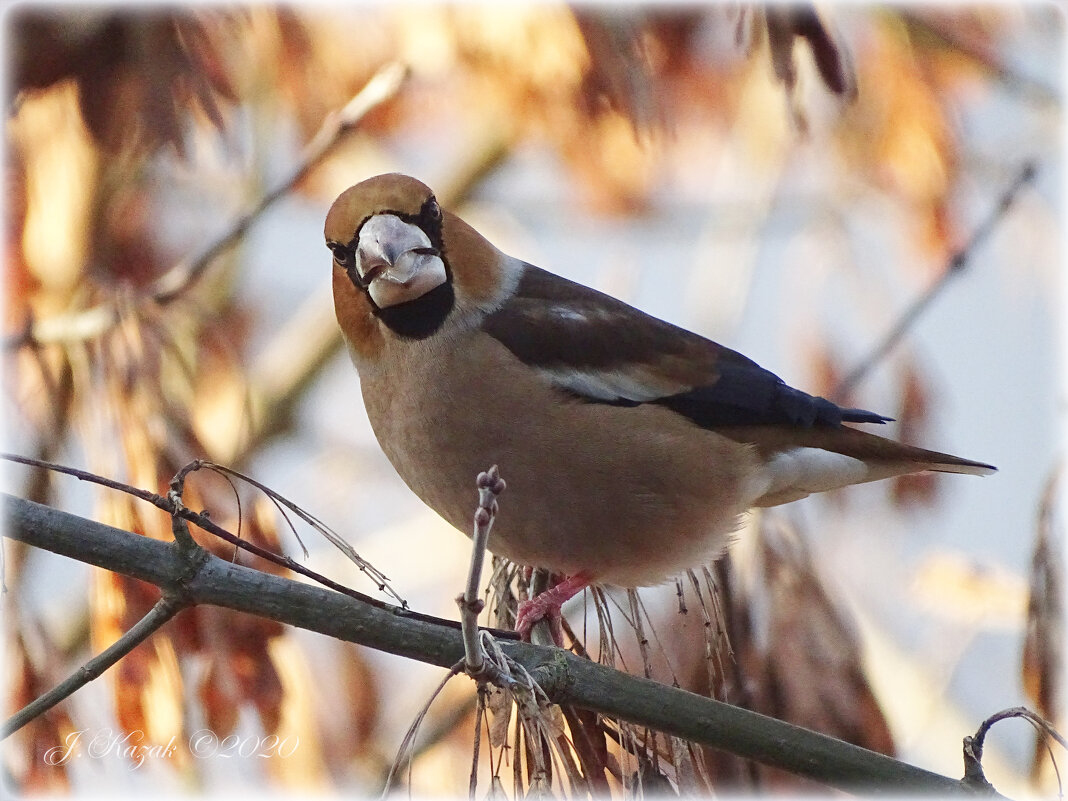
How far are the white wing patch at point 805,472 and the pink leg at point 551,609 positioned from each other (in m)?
0.75

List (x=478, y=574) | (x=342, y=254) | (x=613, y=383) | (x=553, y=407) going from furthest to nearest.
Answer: (x=613, y=383) → (x=553, y=407) → (x=342, y=254) → (x=478, y=574)

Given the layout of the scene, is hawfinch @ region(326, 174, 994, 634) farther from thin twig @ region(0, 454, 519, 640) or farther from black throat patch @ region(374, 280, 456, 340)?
thin twig @ region(0, 454, 519, 640)

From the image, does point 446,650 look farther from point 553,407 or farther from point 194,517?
point 553,407

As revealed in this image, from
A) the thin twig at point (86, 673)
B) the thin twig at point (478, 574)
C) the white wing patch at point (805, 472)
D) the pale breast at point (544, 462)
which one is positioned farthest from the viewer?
the white wing patch at point (805, 472)

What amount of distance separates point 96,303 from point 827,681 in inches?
97.1

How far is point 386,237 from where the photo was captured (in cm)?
282

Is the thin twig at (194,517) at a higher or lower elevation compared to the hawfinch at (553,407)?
lower

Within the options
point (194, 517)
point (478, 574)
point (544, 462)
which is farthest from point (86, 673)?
point (544, 462)

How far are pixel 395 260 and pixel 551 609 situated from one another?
98 centimetres

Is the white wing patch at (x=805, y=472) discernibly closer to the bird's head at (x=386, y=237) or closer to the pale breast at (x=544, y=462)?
the pale breast at (x=544, y=462)

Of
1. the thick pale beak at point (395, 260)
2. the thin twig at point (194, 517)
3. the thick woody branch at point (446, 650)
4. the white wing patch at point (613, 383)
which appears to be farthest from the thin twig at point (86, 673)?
the white wing patch at point (613, 383)

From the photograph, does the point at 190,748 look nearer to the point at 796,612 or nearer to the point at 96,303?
the point at 96,303

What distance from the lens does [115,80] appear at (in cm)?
320

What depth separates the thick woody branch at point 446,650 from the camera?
2211 mm
